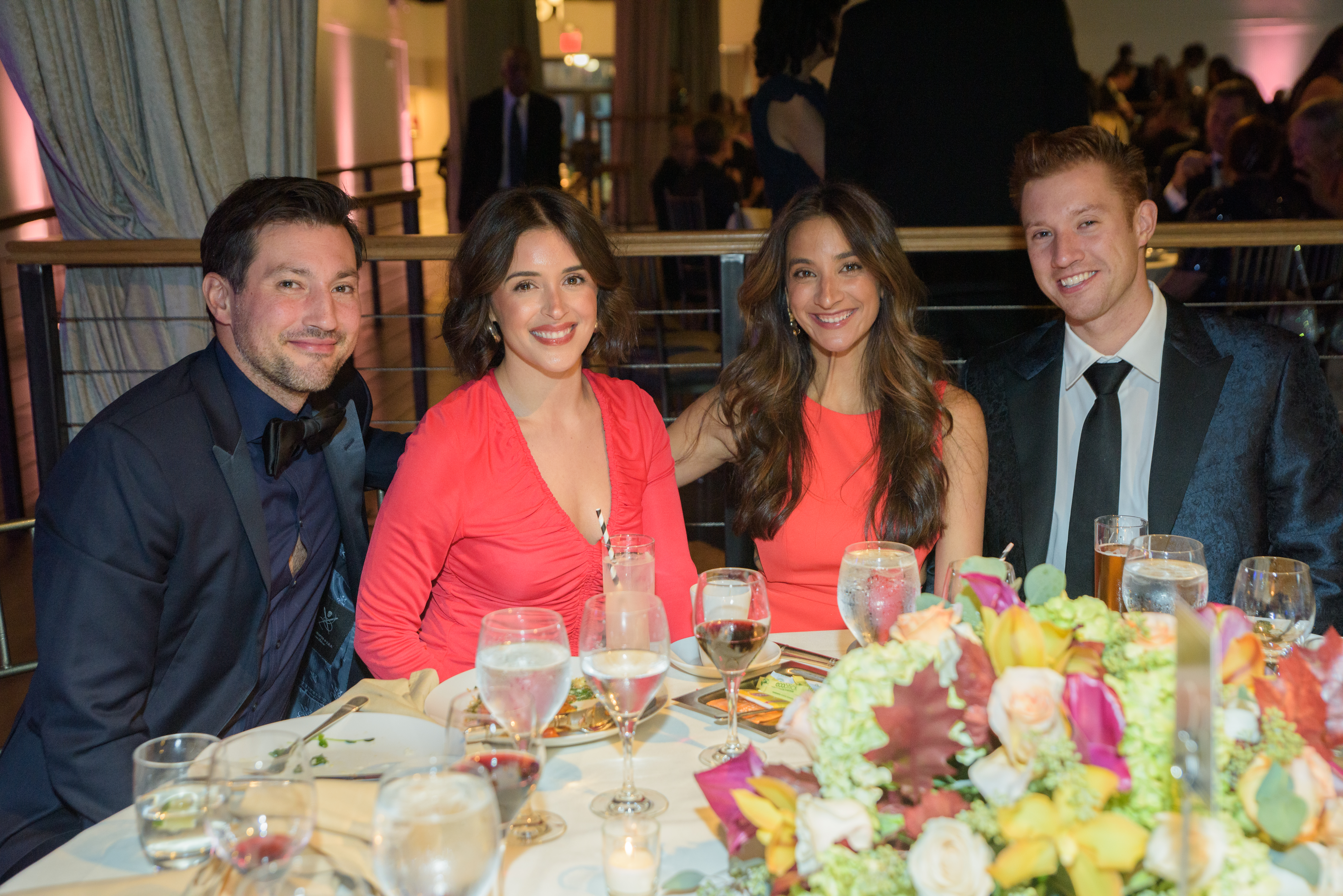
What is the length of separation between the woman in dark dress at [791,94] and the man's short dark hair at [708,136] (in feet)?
9.14

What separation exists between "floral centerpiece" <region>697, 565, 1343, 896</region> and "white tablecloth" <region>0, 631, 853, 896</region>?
22 cm

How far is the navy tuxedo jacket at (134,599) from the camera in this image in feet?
5.53

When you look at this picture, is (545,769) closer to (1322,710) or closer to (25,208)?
(1322,710)

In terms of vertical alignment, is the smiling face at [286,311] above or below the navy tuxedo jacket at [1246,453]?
above

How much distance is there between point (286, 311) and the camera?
6.69 ft

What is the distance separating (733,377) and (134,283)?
2.19 metres

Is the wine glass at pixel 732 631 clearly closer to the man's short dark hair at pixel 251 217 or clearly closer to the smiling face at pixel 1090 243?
the man's short dark hair at pixel 251 217

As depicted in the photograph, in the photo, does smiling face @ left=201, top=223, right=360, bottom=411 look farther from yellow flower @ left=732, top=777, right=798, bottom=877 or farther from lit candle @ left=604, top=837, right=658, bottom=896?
yellow flower @ left=732, top=777, right=798, bottom=877

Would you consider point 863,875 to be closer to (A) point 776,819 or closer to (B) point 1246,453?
(A) point 776,819

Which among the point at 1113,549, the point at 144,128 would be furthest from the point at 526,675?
the point at 144,128

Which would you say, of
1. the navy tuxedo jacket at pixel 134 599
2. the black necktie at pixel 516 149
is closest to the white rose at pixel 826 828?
the navy tuxedo jacket at pixel 134 599

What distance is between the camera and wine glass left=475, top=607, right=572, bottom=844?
112 cm

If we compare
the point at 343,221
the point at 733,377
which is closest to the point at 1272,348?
the point at 733,377

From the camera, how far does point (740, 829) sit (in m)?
0.91
